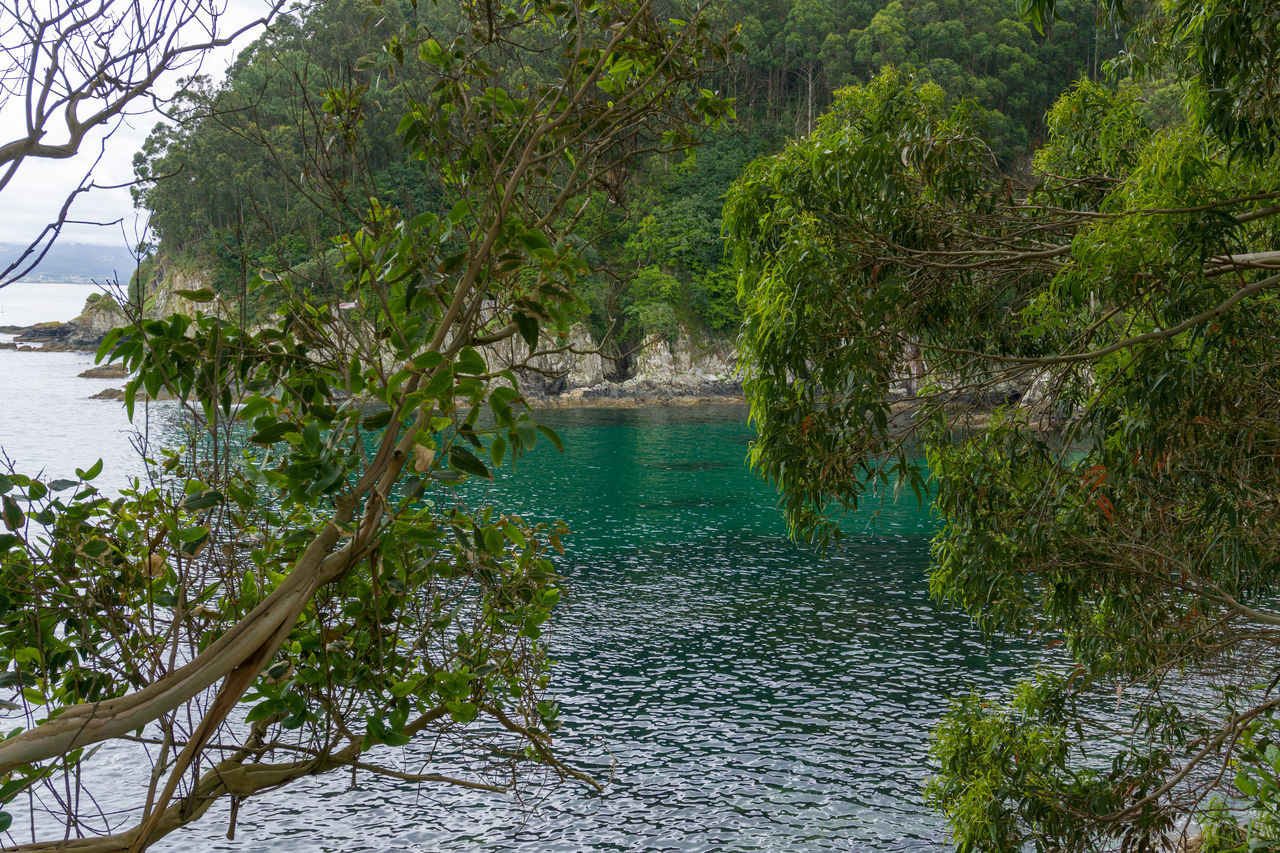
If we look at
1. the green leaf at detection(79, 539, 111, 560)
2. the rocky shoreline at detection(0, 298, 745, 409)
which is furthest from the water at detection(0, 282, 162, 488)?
the green leaf at detection(79, 539, 111, 560)

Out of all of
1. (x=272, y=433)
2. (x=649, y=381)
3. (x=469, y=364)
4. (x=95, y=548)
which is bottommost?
(x=649, y=381)

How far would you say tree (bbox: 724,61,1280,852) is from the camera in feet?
19.3

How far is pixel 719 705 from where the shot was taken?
16688 mm

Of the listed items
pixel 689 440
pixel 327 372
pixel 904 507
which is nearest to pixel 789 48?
pixel 689 440

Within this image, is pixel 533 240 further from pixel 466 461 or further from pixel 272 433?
pixel 272 433

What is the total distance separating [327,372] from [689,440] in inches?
1747

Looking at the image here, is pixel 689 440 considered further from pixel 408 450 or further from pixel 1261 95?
pixel 408 450

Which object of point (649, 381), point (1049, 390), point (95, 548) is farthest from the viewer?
point (649, 381)

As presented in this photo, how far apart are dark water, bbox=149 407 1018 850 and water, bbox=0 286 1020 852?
0.04m

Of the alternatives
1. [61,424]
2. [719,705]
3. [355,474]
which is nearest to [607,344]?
[355,474]

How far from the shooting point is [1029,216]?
26.6 ft

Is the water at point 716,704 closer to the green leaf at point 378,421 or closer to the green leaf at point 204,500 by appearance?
the green leaf at point 204,500

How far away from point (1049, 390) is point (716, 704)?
10.6 metres

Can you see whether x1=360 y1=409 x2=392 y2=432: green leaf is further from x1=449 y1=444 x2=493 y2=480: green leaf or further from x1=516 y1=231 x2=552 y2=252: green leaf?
x1=516 y1=231 x2=552 y2=252: green leaf
